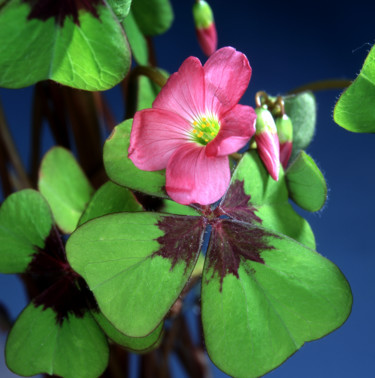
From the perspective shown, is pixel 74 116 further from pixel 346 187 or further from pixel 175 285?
pixel 346 187

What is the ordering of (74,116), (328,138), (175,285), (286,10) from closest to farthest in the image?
(175,285), (74,116), (286,10), (328,138)

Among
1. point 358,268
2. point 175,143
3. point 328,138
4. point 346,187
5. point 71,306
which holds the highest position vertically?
point 175,143

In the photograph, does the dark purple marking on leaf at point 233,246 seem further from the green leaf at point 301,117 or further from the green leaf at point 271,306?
the green leaf at point 301,117

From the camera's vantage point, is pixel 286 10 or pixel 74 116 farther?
pixel 286 10

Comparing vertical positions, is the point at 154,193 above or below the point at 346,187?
above

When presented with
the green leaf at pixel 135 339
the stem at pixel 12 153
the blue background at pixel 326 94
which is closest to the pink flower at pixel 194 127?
the green leaf at pixel 135 339

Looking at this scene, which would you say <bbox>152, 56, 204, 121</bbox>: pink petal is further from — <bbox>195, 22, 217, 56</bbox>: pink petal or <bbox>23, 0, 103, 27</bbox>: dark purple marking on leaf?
<bbox>195, 22, 217, 56</bbox>: pink petal

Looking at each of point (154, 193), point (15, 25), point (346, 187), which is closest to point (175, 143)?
point (154, 193)

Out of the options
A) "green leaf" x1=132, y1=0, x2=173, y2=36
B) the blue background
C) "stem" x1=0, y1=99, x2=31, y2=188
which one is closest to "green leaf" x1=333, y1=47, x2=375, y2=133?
"green leaf" x1=132, y1=0, x2=173, y2=36
